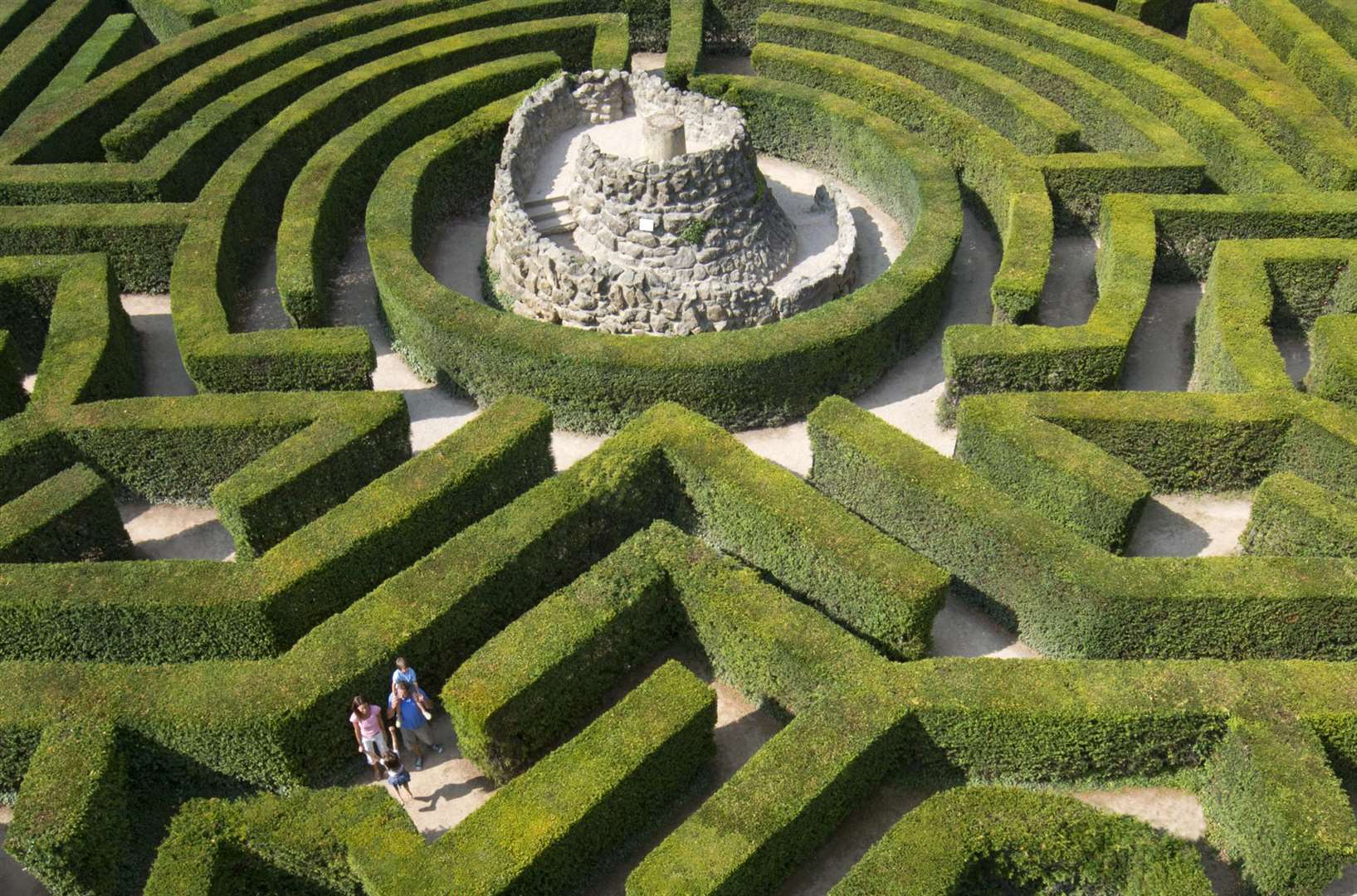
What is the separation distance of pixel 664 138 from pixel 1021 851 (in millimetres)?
18298

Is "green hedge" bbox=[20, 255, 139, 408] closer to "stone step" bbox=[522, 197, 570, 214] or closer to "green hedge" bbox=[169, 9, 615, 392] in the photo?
"green hedge" bbox=[169, 9, 615, 392]

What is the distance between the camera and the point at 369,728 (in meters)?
16.9

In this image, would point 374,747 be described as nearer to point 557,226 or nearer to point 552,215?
point 557,226

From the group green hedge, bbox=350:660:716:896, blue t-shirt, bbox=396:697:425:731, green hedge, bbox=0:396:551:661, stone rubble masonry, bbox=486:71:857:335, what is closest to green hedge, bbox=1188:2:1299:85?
stone rubble masonry, bbox=486:71:857:335

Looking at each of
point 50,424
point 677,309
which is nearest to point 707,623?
point 677,309

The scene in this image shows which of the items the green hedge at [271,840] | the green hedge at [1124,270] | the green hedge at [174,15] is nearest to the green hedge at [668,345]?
the green hedge at [1124,270]

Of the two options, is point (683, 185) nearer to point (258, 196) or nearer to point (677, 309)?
point (677, 309)

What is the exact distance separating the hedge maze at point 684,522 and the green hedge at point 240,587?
0.26ft

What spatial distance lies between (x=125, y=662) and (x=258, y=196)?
15.6m

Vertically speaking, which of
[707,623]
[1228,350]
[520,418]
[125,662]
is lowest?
[125,662]

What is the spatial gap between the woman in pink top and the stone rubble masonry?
489 inches

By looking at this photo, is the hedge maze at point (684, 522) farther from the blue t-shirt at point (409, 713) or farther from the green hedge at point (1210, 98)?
the blue t-shirt at point (409, 713)

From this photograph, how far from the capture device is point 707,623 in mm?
18844

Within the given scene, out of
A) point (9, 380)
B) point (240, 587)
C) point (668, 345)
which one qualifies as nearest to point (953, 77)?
point (668, 345)
